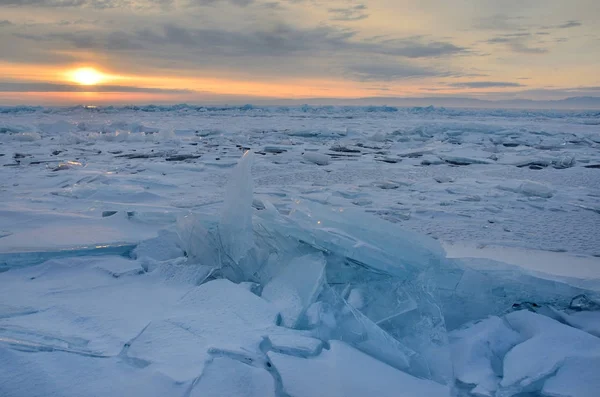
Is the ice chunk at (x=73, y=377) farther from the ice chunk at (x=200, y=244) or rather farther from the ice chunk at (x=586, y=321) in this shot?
the ice chunk at (x=586, y=321)

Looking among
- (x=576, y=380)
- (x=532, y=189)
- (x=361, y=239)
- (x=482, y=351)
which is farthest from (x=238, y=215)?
(x=532, y=189)

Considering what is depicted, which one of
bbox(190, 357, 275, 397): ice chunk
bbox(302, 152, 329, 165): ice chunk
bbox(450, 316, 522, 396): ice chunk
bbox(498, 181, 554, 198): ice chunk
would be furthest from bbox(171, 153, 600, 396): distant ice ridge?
bbox(302, 152, 329, 165): ice chunk

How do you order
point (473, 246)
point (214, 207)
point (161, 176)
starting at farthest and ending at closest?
point (161, 176) → point (214, 207) → point (473, 246)

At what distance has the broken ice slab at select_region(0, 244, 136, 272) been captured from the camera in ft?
7.27

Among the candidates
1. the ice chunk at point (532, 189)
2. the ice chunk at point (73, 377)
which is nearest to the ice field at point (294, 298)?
the ice chunk at point (73, 377)

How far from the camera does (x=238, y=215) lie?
7.18 feet

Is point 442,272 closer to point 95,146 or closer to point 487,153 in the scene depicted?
point 487,153

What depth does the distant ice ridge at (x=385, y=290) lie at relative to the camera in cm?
157

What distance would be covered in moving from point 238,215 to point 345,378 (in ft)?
3.44

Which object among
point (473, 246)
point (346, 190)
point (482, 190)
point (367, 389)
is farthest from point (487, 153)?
point (367, 389)

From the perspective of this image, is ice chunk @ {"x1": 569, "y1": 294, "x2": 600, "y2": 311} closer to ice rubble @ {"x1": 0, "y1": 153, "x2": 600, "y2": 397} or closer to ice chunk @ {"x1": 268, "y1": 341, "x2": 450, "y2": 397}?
ice rubble @ {"x1": 0, "y1": 153, "x2": 600, "y2": 397}

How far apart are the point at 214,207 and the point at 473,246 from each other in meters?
2.12

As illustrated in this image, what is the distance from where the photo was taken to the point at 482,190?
4.54 metres

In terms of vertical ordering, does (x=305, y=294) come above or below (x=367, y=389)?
above
